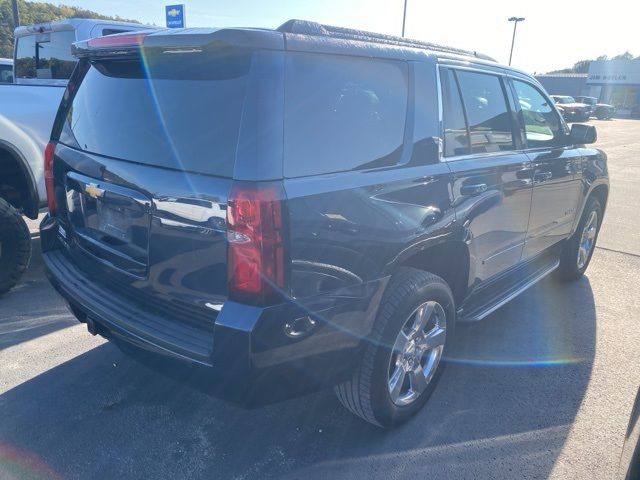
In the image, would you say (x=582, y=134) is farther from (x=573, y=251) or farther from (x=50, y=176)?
(x=50, y=176)

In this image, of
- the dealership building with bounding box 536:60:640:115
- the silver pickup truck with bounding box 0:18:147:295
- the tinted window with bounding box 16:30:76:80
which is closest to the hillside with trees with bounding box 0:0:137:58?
the tinted window with bounding box 16:30:76:80

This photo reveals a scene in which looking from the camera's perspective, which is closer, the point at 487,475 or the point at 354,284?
the point at 354,284

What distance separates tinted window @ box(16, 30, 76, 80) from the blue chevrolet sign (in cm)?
376

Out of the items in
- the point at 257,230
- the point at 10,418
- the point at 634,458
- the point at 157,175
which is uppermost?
the point at 157,175

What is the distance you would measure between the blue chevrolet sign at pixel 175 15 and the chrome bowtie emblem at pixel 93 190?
8595mm

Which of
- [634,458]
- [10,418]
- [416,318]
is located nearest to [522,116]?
[416,318]

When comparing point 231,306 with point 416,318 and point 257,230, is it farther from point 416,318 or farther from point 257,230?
point 416,318

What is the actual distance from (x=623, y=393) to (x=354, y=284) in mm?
2141

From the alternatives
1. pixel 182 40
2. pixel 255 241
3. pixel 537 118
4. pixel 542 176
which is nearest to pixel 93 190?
pixel 182 40

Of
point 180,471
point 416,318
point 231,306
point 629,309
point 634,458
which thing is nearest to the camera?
point 634,458

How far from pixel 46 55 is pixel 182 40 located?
18.1ft

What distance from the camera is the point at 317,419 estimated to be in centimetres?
291

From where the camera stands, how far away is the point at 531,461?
265 centimetres

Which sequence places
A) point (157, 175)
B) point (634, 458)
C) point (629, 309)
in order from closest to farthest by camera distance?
point (634, 458)
point (157, 175)
point (629, 309)
